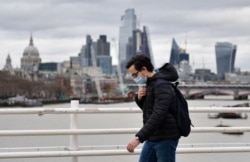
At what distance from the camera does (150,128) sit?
4438mm

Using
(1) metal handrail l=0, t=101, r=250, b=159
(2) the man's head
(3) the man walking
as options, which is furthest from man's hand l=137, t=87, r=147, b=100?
(1) metal handrail l=0, t=101, r=250, b=159

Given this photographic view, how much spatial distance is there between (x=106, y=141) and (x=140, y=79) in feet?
31.8

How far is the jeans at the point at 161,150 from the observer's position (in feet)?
15.1

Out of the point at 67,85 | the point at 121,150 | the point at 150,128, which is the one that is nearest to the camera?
the point at 150,128

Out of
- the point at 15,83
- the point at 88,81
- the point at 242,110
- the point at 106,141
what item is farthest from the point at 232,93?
the point at 242,110

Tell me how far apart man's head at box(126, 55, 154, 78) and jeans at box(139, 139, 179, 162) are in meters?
0.59

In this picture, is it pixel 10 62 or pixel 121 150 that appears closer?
pixel 121 150

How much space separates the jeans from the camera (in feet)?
15.1

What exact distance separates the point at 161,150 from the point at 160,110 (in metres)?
0.39

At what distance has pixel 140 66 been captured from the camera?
182 inches

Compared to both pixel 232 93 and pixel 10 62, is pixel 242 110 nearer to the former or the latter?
pixel 232 93

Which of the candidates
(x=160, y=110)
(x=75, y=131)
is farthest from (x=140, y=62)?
(x=75, y=131)

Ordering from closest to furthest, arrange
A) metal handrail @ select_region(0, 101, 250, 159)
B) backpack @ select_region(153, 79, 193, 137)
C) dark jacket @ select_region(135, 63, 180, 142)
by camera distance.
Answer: dark jacket @ select_region(135, 63, 180, 142) < backpack @ select_region(153, 79, 193, 137) < metal handrail @ select_region(0, 101, 250, 159)

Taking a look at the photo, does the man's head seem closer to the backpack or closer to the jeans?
the backpack
